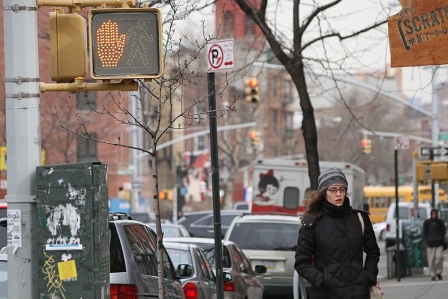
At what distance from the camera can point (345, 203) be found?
7652 millimetres

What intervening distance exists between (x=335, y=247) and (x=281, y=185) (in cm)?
2403

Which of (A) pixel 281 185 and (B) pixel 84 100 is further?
(A) pixel 281 185

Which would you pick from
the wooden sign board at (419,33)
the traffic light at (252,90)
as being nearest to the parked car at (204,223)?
the traffic light at (252,90)

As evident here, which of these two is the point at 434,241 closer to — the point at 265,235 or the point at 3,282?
the point at 265,235

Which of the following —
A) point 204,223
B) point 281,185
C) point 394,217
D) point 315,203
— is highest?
point 315,203

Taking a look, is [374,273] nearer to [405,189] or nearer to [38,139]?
[38,139]

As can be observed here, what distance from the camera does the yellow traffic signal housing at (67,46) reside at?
714cm

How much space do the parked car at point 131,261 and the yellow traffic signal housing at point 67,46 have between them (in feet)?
7.64

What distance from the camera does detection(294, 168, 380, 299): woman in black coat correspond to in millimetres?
7449

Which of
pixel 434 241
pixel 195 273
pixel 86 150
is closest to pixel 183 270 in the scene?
pixel 195 273

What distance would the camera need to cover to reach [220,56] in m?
11.0

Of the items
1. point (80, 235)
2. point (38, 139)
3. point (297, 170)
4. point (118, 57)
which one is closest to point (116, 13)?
point (118, 57)

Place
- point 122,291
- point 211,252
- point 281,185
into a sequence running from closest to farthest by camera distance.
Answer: point 122,291 < point 211,252 < point 281,185

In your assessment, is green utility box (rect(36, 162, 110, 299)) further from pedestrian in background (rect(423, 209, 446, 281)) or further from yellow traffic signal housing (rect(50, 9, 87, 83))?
pedestrian in background (rect(423, 209, 446, 281))
